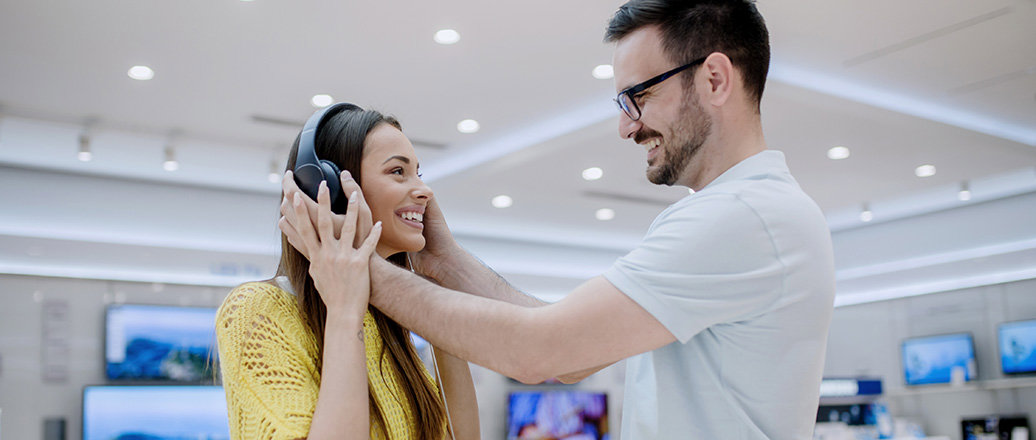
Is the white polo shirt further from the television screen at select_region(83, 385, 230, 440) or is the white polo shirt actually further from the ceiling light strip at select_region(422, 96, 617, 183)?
the television screen at select_region(83, 385, 230, 440)

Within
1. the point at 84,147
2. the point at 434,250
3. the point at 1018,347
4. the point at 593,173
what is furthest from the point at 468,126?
the point at 1018,347

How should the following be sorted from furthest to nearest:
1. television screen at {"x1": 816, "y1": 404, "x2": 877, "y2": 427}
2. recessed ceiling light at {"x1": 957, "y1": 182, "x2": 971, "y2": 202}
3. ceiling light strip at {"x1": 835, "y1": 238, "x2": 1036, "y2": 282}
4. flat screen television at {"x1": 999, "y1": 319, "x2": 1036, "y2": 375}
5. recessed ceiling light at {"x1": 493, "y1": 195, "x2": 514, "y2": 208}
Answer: ceiling light strip at {"x1": 835, "y1": 238, "x2": 1036, "y2": 282} < flat screen television at {"x1": 999, "y1": 319, "x2": 1036, "y2": 375} < television screen at {"x1": 816, "y1": 404, "x2": 877, "y2": 427} < recessed ceiling light at {"x1": 957, "y1": 182, "x2": 971, "y2": 202} < recessed ceiling light at {"x1": 493, "y1": 195, "x2": 514, "y2": 208}

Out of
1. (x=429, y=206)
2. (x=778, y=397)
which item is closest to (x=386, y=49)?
(x=429, y=206)

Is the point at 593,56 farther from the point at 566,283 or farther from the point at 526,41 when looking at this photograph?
the point at 566,283

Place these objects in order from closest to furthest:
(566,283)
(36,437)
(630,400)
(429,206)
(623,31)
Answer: (630,400)
(623,31)
(429,206)
(36,437)
(566,283)

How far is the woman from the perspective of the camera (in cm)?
134

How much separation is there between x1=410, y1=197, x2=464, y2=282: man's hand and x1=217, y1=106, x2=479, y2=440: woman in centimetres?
6

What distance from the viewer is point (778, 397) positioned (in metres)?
1.35

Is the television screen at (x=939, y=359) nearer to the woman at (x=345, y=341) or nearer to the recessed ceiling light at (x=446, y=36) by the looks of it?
the recessed ceiling light at (x=446, y=36)

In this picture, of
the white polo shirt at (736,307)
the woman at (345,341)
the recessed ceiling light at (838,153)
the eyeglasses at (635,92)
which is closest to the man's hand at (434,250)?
the woman at (345,341)

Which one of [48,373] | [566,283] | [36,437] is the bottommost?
A: [36,437]

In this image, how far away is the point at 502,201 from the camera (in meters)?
8.41

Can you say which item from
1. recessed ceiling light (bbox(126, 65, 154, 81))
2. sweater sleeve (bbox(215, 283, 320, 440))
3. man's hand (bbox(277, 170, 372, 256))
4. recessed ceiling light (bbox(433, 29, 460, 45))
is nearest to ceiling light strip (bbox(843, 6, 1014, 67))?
recessed ceiling light (bbox(433, 29, 460, 45))

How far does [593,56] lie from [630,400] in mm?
3761
